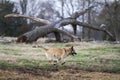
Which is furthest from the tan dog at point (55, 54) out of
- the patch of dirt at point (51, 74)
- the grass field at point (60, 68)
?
the patch of dirt at point (51, 74)

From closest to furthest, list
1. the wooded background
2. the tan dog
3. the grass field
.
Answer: the grass field < the tan dog < the wooded background

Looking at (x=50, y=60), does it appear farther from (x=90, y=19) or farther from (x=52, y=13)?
(x=52, y=13)

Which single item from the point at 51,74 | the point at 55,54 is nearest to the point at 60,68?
the point at 55,54

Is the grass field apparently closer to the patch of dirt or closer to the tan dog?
the patch of dirt

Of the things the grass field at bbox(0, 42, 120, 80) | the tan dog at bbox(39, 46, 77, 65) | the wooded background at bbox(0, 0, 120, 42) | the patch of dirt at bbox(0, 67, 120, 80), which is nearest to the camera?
the patch of dirt at bbox(0, 67, 120, 80)

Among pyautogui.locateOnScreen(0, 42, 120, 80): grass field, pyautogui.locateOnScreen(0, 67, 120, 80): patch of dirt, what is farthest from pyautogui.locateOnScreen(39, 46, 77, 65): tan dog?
pyautogui.locateOnScreen(0, 67, 120, 80): patch of dirt

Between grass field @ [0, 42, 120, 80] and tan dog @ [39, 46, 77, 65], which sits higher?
tan dog @ [39, 46, 77, 65]

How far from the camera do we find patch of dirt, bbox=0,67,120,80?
10.8 meters

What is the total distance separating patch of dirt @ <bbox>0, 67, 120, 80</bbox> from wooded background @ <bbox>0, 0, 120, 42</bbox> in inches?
434

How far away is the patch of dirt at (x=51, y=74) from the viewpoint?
1082 centimetres

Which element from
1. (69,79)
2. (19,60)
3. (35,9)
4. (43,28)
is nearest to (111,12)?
(43,28)

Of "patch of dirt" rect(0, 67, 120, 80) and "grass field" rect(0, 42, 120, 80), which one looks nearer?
"patch of dirt" rect(0, 67, 120, 80)

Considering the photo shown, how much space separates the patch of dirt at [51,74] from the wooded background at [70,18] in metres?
11.0

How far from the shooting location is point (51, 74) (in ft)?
37.4
